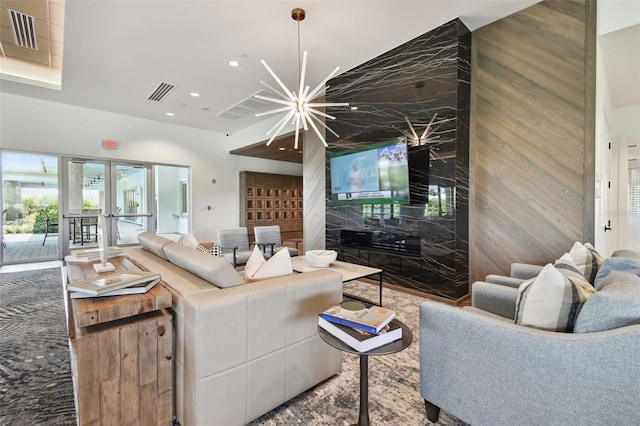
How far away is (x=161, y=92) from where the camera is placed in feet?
17.0

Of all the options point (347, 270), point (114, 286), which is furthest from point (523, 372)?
point (347, 270)

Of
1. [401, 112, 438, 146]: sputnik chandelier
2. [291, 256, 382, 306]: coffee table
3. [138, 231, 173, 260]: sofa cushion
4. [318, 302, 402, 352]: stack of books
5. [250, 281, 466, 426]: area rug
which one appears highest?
[401, 112, 438, 146]: sputnik chandelier

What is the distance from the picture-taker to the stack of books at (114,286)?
4.28ft

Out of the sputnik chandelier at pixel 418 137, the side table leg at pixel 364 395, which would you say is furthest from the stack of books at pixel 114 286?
the sputnik chandelier at pixel 418 137

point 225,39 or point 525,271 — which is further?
point 225,39

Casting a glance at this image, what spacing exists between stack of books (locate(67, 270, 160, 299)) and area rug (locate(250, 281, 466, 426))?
924mm

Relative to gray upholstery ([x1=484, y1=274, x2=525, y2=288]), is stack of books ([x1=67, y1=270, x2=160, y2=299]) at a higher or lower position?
higher

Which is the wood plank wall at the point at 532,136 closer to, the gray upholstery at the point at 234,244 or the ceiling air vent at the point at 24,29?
the gray upholstery at the point at 234,244

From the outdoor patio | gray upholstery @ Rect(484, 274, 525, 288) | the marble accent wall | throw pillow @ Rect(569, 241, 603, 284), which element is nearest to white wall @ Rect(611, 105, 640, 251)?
the marble accent wall

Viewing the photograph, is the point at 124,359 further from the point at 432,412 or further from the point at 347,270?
the point at 347,270

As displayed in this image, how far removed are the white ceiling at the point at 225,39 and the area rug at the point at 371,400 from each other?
342cm

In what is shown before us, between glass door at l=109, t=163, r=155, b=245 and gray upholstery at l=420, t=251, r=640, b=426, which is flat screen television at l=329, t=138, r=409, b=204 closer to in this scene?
gray upholstery at l=420, t=251, r=640, b=426

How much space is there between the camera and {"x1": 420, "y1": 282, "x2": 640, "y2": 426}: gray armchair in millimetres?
987

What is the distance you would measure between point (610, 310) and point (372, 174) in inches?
127
